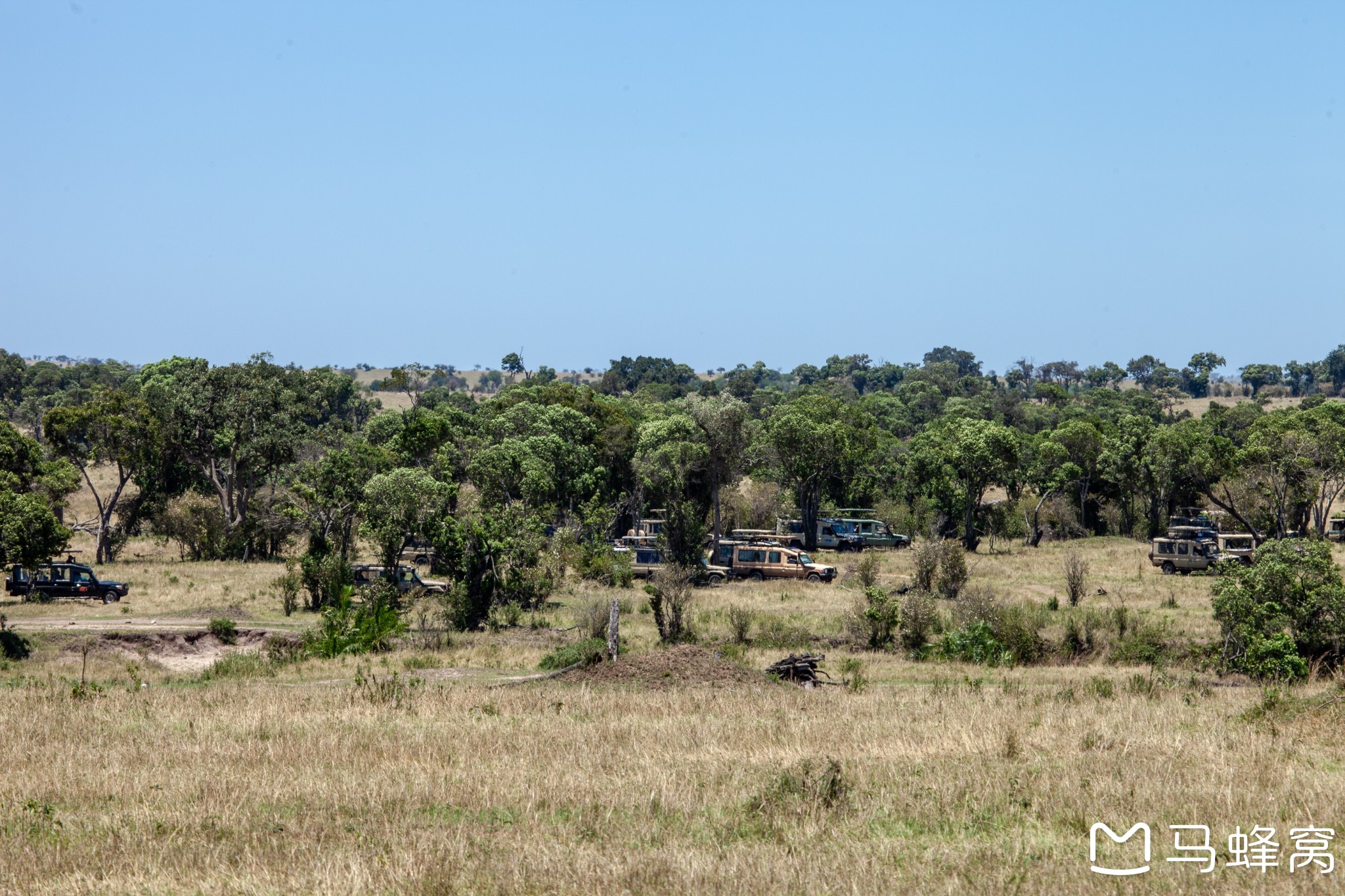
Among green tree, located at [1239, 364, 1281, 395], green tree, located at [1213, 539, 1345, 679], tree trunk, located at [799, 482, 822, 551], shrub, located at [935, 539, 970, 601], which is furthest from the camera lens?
green tree, located at [1239, 364, 1281, 395]

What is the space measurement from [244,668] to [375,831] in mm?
15119

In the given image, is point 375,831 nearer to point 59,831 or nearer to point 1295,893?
point 59,831

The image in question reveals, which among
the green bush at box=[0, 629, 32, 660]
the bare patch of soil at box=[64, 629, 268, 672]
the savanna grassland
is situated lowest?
the bare patch of soil at box=[64, 629, 268, 672]

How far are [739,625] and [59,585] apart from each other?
868 inches

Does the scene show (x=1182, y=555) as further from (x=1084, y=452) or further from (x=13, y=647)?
(x=13, y=647)

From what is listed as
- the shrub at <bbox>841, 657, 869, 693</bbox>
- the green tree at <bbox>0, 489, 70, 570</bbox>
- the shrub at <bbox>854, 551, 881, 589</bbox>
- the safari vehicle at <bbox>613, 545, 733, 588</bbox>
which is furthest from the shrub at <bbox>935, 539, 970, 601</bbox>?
the green tree at <bbox>0, 489, 70, 570</bbox>

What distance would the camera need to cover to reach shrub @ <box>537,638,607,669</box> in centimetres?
2323

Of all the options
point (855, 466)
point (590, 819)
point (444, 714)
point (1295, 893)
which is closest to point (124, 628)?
point (444, 714)

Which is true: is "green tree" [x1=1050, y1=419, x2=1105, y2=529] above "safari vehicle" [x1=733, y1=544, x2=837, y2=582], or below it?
above

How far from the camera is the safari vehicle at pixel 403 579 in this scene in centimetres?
3662

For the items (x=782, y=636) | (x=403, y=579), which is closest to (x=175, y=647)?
(x=403, y=579)

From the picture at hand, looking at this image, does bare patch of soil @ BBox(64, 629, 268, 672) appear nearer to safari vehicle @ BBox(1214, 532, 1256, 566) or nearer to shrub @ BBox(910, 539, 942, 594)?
shrub @ BBox(910, 539, 942, 594)

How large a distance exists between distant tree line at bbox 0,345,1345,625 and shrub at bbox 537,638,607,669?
7257mm

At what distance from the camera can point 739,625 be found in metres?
29.4
